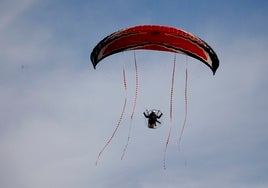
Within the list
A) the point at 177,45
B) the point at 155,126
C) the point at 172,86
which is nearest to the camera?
the point at 172,86

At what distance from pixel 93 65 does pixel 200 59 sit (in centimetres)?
638

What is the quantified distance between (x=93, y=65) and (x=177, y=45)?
17.2ft

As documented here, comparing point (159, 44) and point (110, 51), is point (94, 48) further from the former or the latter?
point (159, 44)

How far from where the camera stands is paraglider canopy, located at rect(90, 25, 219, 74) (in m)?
30.0

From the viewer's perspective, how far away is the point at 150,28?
29891mm

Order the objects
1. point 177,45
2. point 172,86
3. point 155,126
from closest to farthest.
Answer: point 172,86 < point 177,45 < point 155,126

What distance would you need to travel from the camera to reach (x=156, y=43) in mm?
31047

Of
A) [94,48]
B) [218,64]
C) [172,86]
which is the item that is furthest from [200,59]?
[94,48]

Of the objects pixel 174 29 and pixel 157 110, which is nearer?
pixel 174 29

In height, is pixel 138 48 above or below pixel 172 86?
above

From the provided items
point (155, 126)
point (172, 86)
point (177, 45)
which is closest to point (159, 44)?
point (177, 45)

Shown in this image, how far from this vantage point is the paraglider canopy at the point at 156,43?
29953 millimetres

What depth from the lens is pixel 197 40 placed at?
3066cm

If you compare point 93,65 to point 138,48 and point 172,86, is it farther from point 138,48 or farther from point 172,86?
point 172,86
